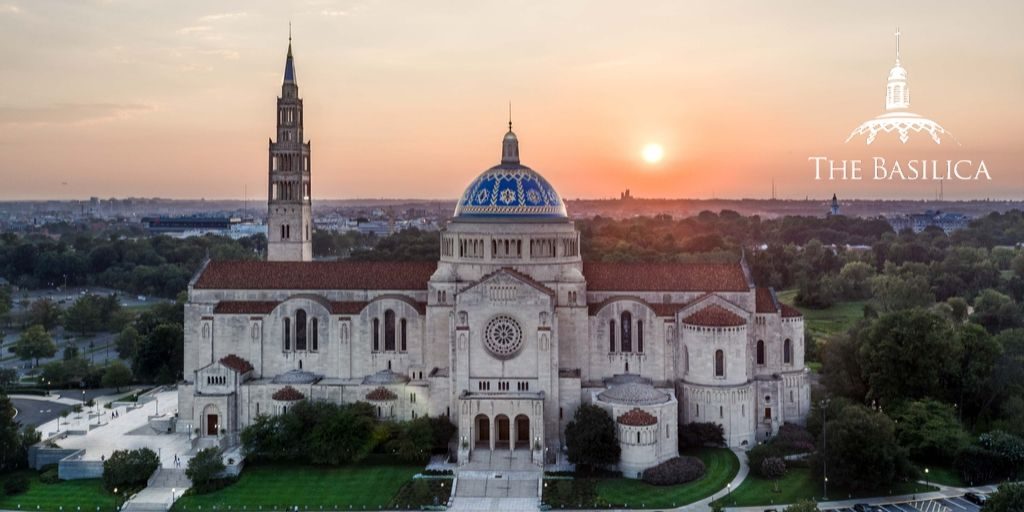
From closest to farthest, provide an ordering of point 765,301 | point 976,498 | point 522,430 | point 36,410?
point 976,498 → point 522,430 → point 765,301 → point 36,410

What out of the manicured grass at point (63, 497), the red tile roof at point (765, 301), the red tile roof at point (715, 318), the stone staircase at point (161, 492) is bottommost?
the manicured grass at point (63, 497)

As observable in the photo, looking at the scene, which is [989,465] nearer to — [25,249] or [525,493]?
[525,493]

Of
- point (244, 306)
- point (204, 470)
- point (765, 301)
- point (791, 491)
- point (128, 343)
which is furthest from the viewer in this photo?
point (128, 343)

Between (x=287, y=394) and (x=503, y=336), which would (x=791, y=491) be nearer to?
(x=503, y=336)

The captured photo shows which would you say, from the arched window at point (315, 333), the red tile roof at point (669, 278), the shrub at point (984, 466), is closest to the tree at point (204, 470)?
the arched window at point (315, 333)

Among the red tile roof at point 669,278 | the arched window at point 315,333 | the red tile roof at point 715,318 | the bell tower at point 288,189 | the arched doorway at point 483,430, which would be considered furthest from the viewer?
the bell tower at point 288,189

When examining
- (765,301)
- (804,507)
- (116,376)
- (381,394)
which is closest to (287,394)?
(381,394)

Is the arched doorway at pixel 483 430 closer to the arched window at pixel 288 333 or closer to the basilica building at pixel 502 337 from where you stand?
the basilica building at pixel 502 337
